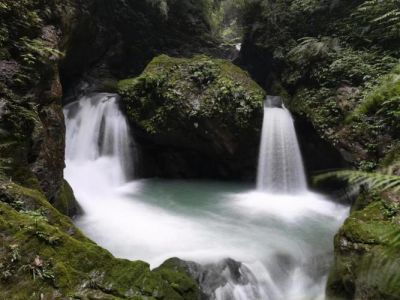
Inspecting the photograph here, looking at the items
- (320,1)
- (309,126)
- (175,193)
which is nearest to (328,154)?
(309,126)

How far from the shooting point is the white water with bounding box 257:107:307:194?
11.1 m

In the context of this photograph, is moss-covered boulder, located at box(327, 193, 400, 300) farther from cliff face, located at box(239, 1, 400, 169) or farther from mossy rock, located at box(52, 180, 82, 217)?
mossy rock, located at box(52, 180, 82, 217)

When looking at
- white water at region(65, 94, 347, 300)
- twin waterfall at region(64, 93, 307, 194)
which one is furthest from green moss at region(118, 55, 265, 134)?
white water at region(65, 94, 347, 300)

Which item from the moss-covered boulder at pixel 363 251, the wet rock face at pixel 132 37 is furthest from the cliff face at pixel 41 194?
the wet rock face at pixel 132 37

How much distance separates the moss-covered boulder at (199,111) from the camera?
11.2 meters

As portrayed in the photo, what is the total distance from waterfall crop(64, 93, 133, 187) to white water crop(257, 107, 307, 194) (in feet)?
15.5

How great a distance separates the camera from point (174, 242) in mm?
6805

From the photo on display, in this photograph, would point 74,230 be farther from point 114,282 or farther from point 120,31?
point 120,31

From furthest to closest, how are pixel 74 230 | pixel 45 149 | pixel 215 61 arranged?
pixel 215 61 < pixel 45 149 < pixel 74 230

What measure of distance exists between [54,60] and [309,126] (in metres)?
7.72

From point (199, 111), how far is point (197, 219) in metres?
4.06

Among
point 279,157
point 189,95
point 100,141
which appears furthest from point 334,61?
point 100,141

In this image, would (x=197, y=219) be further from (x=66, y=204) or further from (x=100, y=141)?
(x=100, y=141)

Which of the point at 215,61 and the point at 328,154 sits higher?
the point at 215,61
